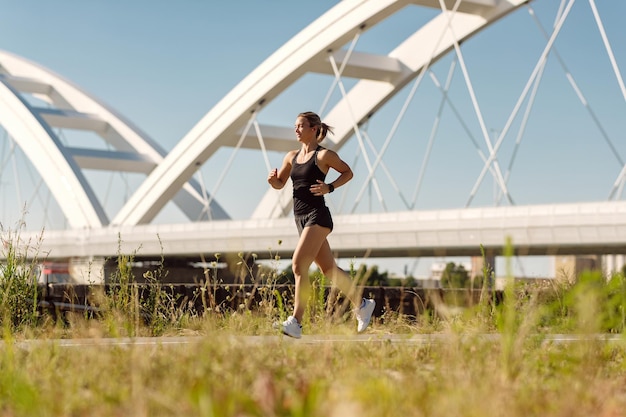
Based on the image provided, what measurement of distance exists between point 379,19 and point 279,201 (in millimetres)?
10690

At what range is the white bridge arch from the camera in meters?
31.2

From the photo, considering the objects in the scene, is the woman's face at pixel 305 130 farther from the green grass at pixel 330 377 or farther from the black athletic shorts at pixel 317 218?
the green grass at pixel 330 377

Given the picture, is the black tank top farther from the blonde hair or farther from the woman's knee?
the woman's knee

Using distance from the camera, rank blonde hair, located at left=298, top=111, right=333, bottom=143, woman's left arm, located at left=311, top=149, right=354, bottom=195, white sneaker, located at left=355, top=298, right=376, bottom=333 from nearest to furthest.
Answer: woman's left arm, located at left=311, top=149, right=354, bottom=195, blonde hair, located at left=298, top=111, right=333, bottom=143, white sneaker, located at left=355, top=298, right=376, bottom=333

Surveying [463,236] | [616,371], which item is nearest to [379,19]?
[463,236]

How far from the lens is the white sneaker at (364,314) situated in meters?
8.20

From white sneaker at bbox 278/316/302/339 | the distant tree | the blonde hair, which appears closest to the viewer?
white sneaker at bbox 278/316/302/339

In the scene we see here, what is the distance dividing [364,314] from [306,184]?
1203 mm

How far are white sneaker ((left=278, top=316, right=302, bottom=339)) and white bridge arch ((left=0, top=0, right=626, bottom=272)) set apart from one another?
22.7 meters

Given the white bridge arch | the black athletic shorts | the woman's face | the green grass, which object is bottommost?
the green grass

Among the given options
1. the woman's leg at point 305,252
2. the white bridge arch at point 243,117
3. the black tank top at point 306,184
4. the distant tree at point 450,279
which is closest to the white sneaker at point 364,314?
the woman's leg at point 305,252

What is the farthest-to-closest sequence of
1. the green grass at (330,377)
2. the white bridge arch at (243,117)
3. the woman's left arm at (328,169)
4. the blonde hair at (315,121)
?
the white bridge arch at (243,117), the blonde hair at (315,121), the woman's left arm at (328,169), the green grass at (330,377)

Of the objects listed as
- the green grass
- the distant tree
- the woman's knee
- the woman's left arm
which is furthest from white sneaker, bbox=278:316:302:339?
the distant tree

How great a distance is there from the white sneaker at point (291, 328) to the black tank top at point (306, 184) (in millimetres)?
913
